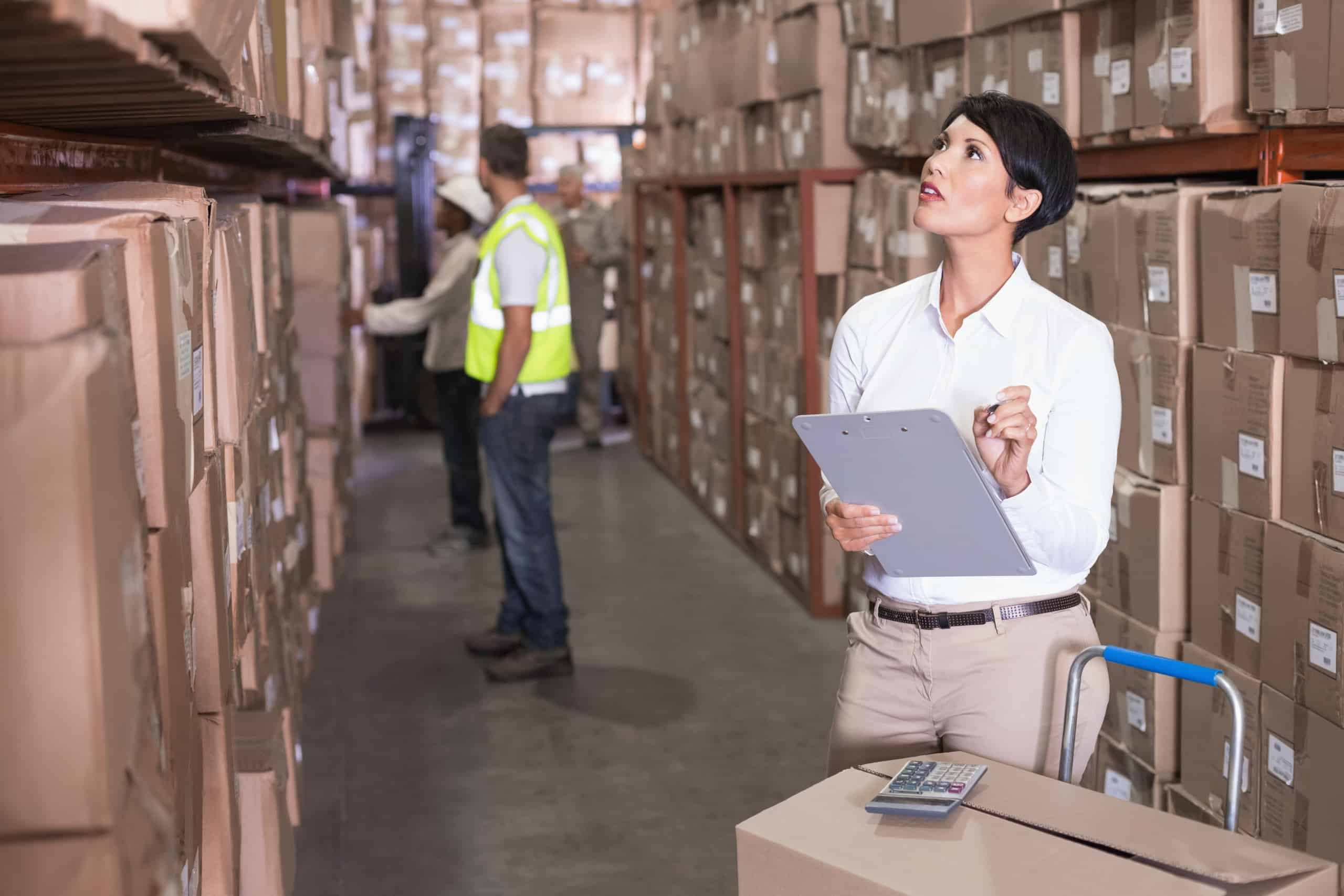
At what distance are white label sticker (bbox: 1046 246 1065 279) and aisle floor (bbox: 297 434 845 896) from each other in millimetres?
1599

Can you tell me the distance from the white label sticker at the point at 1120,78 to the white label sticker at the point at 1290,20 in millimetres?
584

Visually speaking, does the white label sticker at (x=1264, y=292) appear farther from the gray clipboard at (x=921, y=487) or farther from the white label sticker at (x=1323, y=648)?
the gray clipboard at (x=921, y=487)

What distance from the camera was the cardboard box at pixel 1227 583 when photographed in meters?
2.90

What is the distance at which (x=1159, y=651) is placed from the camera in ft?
10.6

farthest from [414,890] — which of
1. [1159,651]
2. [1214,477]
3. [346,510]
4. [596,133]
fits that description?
[596,133]

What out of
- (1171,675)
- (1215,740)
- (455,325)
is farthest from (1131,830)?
(455,325)

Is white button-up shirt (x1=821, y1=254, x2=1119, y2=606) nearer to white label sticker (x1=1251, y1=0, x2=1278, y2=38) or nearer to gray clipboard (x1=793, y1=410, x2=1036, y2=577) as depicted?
gray clipboard (x1=793, y1=410, x2=1036, y2=577)

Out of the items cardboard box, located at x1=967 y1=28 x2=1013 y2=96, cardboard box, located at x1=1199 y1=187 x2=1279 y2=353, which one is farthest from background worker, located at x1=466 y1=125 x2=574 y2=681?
cardboard box, located at x1=1199 y1=187 x2=1279 y2=353

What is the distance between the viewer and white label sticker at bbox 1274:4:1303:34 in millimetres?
2740

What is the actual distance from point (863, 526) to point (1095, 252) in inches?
63.9

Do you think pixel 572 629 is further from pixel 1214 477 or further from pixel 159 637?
pixel 159 637

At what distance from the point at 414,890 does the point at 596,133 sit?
338 inches

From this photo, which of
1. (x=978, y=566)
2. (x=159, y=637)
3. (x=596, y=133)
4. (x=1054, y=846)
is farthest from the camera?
(x=596, y=133)

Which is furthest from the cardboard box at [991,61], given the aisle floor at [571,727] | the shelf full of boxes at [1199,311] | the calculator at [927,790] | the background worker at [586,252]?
the background worker at [586,252]
